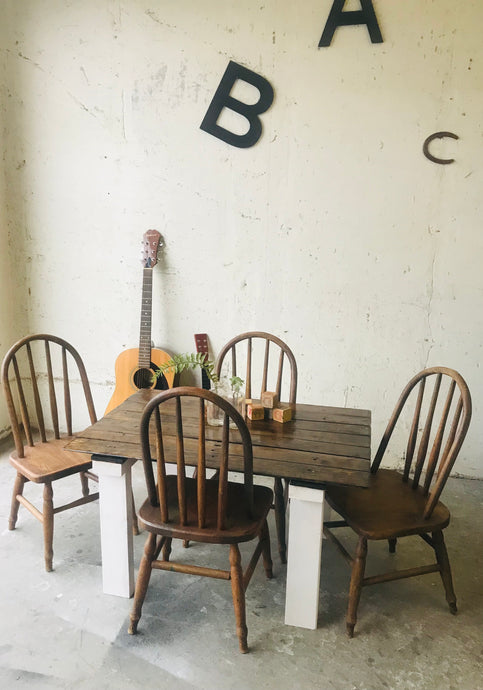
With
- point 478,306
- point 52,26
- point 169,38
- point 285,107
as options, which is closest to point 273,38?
point 285,107

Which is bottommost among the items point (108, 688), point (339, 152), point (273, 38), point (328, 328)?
point (108, 688)

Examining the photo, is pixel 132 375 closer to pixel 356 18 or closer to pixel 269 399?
pixel 269 399

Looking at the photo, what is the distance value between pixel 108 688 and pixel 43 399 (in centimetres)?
222

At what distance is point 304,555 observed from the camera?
170cm

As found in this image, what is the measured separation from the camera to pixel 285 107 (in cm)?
269

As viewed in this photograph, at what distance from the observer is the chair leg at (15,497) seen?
85.8 inches

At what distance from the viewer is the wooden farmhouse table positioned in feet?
5.33

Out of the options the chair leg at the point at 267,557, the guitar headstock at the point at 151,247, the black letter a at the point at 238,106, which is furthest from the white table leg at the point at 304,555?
the black letter a at the point at 238,106

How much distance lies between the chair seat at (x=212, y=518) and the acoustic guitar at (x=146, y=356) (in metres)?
1.16

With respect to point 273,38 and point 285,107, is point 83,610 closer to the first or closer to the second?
point 285,107

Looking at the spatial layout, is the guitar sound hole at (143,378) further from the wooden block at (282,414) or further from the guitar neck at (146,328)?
the wooden block at (282,414)

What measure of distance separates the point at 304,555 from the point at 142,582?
1.81 feet

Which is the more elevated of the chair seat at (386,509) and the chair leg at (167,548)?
the chair seat at (386,509)

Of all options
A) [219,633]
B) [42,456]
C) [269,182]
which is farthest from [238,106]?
[219,633]
